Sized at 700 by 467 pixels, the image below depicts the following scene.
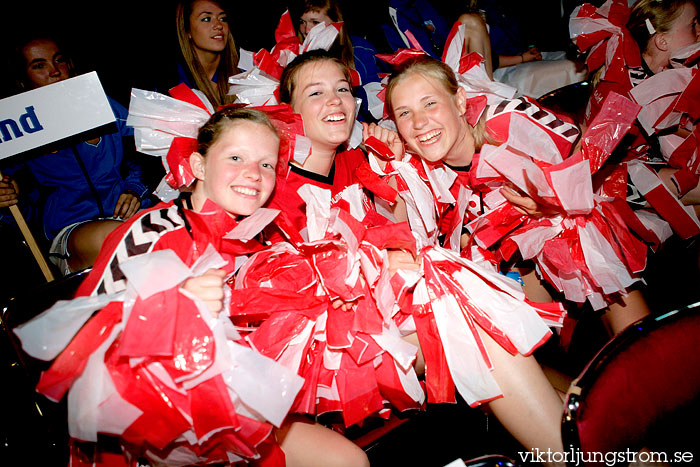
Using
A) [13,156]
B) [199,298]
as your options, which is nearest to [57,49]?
[13,156]

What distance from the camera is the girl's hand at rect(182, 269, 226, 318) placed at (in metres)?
0.92

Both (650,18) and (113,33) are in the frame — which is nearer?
(650,18)

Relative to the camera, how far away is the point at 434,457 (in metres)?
1.34

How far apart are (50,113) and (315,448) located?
1.37 meters

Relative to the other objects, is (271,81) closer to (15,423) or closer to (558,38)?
(15,423)

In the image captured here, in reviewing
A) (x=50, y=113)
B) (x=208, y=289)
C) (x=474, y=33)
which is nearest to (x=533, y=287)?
(x=208, y=289)

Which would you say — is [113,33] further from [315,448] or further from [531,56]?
[531,56]

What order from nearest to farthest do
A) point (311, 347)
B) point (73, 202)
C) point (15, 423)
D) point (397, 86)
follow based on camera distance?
1. point (311, 347)
2. point (15, 423)
3. point (397, 86)
4. point (73, 202)

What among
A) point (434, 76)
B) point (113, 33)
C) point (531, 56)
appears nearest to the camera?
point (434, 76)

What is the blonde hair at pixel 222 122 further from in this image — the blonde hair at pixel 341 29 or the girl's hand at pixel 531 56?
the girl's hand at pixel 531 56

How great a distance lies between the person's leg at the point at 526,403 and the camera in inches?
40.3

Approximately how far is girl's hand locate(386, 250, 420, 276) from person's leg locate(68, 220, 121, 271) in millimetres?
1284

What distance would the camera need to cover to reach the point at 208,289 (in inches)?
36.5

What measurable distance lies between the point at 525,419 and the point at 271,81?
5.11 feet
